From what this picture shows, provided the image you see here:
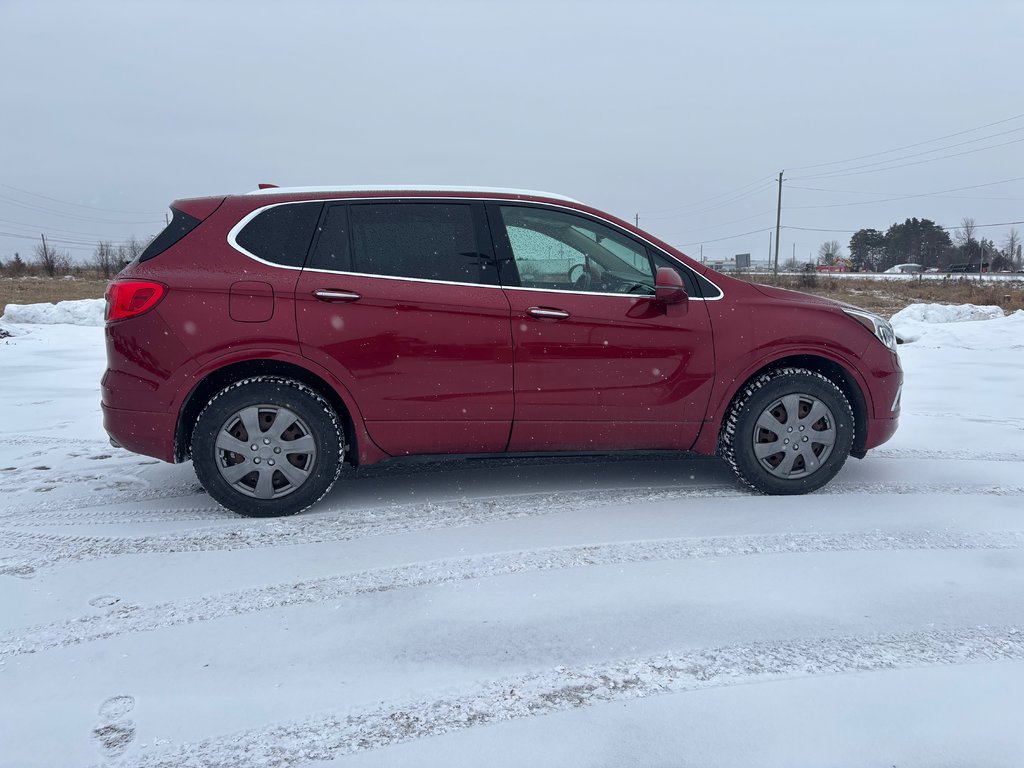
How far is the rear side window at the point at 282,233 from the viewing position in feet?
12.3

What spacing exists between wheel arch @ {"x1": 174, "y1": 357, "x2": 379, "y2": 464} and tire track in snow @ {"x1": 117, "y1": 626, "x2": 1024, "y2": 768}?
73.3 inches

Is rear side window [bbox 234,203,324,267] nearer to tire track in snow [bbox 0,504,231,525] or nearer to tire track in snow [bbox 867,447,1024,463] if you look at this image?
tire track in snow [bbox 0,504,231,525]

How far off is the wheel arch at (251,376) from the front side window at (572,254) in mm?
1166

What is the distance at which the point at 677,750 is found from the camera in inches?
75.7

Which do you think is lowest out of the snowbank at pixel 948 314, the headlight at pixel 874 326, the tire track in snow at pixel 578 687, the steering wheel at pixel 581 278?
the tire track in snow at pixel 578 687

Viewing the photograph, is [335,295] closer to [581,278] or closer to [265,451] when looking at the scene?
[265,451]

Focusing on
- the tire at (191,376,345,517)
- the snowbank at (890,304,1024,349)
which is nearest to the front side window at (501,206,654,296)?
the tire at (191,376,345,517)

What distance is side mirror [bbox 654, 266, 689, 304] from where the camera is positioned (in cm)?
381

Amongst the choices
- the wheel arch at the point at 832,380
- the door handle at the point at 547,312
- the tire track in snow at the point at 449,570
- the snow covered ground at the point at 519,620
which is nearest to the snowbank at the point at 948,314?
the snow covered ground at the point at 519,620

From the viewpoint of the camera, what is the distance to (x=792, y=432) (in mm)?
4023

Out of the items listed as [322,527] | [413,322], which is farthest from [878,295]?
[322,527]

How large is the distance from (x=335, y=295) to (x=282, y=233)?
47cm

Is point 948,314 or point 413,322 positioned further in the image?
point 948,314

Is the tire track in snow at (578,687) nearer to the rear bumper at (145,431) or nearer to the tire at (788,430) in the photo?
the tire at (788,430)
